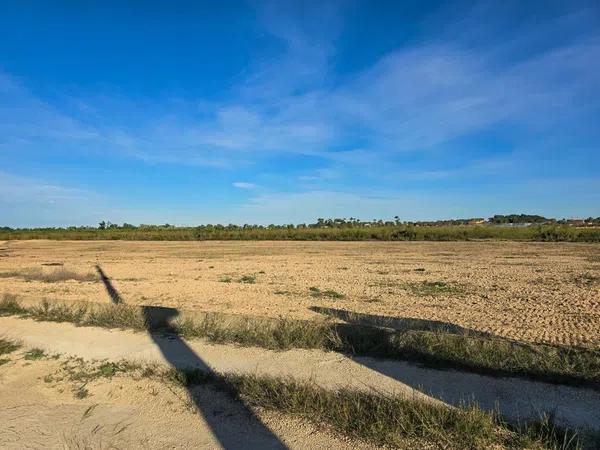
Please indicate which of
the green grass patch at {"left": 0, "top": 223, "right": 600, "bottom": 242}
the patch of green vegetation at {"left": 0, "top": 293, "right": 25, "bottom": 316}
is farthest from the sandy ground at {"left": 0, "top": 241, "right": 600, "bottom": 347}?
the green grass patch at {"left": 0, "top": 223, "right": 600, "bottom": 242}

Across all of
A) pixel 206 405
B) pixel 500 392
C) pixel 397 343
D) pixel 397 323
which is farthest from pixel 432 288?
pixel 206 405

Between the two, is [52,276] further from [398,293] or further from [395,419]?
[395,419]

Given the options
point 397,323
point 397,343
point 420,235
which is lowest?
point 397,323

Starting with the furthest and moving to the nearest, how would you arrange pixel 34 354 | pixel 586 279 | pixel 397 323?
pixel 586 279 → pixel 397 323 → pixel 34 354

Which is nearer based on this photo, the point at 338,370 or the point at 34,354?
the point at 338,370

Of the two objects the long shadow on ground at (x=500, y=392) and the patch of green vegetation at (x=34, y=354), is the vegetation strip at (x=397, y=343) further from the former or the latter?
the patch of green vegetation at (x=34, y=354)

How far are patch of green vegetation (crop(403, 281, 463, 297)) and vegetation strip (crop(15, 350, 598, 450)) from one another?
1054 centimetres

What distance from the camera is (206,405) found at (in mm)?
5387

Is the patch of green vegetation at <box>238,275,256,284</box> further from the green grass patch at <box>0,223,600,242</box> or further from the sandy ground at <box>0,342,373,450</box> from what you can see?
the green grass patch at <box>0,223,600,242</box>

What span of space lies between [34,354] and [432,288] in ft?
42.4

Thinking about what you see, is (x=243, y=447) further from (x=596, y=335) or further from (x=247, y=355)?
(x=596, y=335)

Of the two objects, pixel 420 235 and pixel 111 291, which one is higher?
pixel 420 235

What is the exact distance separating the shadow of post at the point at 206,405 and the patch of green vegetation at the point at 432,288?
29.9 feet

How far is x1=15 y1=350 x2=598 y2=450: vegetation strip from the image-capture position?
430cm
